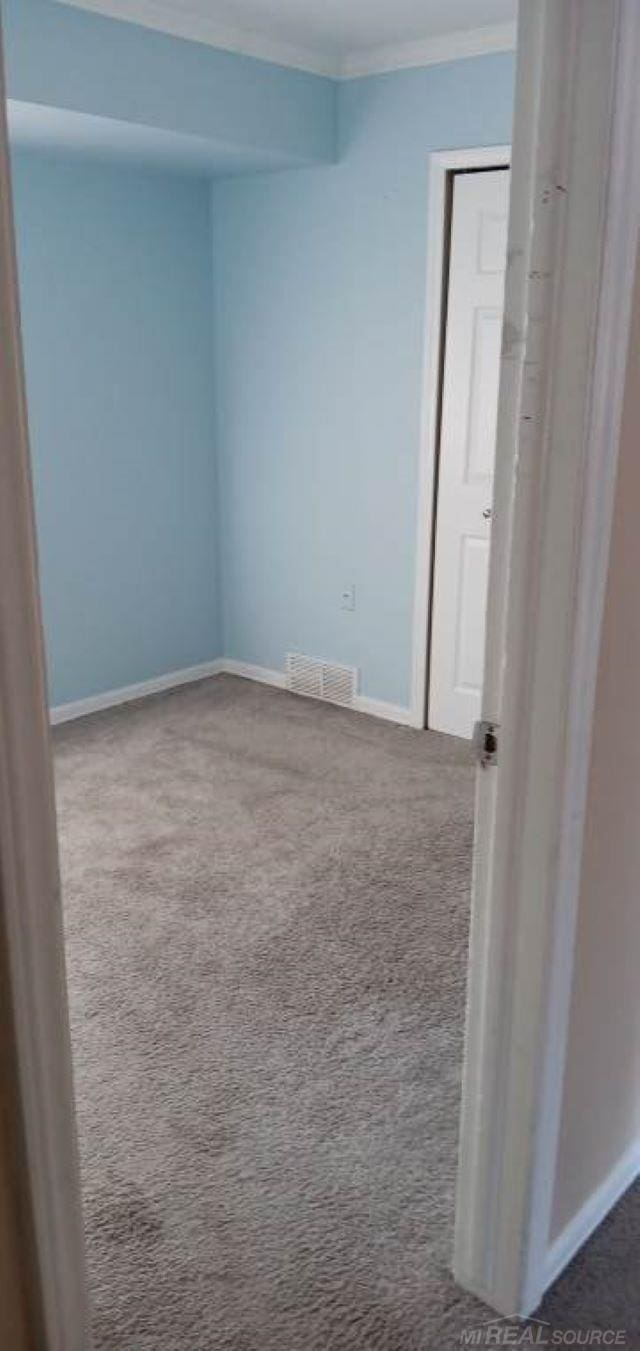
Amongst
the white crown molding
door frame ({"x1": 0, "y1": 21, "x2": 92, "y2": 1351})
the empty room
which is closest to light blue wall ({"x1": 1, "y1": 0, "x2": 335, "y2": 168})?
the empty room

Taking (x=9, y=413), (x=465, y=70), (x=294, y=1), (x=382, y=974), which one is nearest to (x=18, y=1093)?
(x=9, y=413)

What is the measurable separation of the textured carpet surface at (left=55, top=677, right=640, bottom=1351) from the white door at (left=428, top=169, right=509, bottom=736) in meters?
0.35

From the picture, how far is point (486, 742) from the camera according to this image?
148 cm

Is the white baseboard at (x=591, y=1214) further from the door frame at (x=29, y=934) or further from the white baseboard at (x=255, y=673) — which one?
the white baseboard at (x=255, y=673)

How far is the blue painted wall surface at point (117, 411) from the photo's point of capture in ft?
12.8

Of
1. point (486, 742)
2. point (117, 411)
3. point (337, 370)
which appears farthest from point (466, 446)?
point (486, 742)

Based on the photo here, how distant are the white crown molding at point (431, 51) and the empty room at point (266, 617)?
2 cm

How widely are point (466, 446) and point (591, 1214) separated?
269 centimetres

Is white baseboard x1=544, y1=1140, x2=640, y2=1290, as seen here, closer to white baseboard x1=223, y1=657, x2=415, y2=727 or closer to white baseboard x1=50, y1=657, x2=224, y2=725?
white baseboard x1=223, y1=657, x2=415, y2=727

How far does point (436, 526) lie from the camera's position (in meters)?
4.02

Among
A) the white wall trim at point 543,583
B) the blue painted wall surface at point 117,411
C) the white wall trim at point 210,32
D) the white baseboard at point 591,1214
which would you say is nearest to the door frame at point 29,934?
the white wall trim at point 543,583

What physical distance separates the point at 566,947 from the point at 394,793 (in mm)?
2106

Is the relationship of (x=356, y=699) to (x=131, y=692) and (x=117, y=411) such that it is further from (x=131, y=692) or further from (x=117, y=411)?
(x=117, y=411)

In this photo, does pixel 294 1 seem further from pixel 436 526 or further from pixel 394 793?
pixel 394 793
